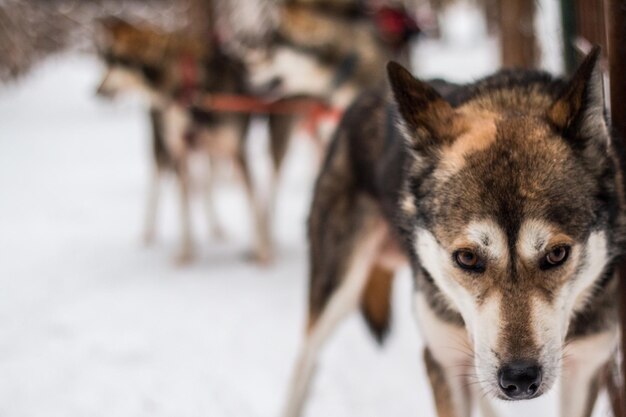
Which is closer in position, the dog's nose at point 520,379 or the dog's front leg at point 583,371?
the dog's nose at point 520,379

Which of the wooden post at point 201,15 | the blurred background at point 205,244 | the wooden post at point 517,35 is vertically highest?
the wooden post at point 201,15

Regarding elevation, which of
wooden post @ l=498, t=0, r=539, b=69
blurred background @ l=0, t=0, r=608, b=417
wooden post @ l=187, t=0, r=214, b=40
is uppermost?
wooden post @ l=187, t=0, r=214, b=40

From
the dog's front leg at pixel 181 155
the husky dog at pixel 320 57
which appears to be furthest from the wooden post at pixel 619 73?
the dog's front leg at pixel 181 155

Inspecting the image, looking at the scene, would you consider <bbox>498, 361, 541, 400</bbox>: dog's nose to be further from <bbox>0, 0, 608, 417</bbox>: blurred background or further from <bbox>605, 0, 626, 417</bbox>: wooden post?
<bbox>0, 0, 608, 417</bbox>: blurred background

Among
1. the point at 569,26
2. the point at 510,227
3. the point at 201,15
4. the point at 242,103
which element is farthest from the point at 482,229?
the point at 201,15

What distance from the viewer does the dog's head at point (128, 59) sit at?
5.50 metres

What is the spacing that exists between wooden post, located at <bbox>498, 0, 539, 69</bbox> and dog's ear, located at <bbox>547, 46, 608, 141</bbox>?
3186 millimetres

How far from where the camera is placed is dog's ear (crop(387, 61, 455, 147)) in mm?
1817

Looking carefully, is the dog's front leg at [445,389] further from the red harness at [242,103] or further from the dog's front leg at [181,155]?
the dog's front leg at [181,155]

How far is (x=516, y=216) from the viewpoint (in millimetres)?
1625

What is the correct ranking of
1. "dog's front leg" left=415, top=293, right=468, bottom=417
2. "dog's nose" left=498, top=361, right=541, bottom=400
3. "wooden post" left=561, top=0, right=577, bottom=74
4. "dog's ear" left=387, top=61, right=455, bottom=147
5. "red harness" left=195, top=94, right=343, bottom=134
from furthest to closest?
"red harness" left=195, top=94, right=343, bottom=134 → "wooden post" left=561, top=0, right=577, bottom=74 → "dog's front leg" left=415, top=293, right=468, bottom=417 → "dog's ear" left=387, top=61, right=455, bottom=147 → "dog's nose" left=498, top=361, right=541, bottom=400

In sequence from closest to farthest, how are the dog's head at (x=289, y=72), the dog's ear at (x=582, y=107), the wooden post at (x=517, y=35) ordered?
the dog's ear at (x=582, y=107) → the wooden post at (x=517, y=35) → the dog's head at (x=289, y=72)

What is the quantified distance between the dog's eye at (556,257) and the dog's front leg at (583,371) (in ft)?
1.04

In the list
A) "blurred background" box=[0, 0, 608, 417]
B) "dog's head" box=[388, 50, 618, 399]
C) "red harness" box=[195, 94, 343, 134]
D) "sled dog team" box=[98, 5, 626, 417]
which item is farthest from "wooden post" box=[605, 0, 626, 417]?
"red harness" box=[195, 94, 343, 134]
